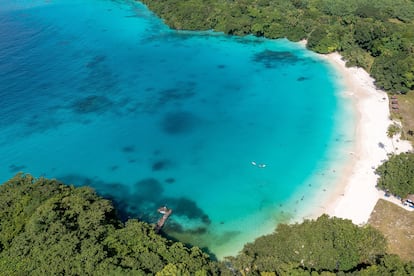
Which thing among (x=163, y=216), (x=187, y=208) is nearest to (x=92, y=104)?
(x=163, y=216)

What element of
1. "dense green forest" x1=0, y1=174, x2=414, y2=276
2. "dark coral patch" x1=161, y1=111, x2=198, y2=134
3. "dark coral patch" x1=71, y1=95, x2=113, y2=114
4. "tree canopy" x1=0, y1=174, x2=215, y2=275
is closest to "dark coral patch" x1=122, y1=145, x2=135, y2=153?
"dark coral patch" x1=161, y1=111, x2=198, y2=134

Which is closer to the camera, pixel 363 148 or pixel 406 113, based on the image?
pixel 363 148

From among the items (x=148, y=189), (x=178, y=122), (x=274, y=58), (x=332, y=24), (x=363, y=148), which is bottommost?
(x=148, y=189)

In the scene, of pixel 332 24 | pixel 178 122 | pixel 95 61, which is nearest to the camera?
pixel 178 122

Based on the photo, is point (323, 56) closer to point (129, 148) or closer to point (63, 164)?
point (129, 148)

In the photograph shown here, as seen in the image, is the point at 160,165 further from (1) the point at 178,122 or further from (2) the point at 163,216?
(1) the point at 178,122
